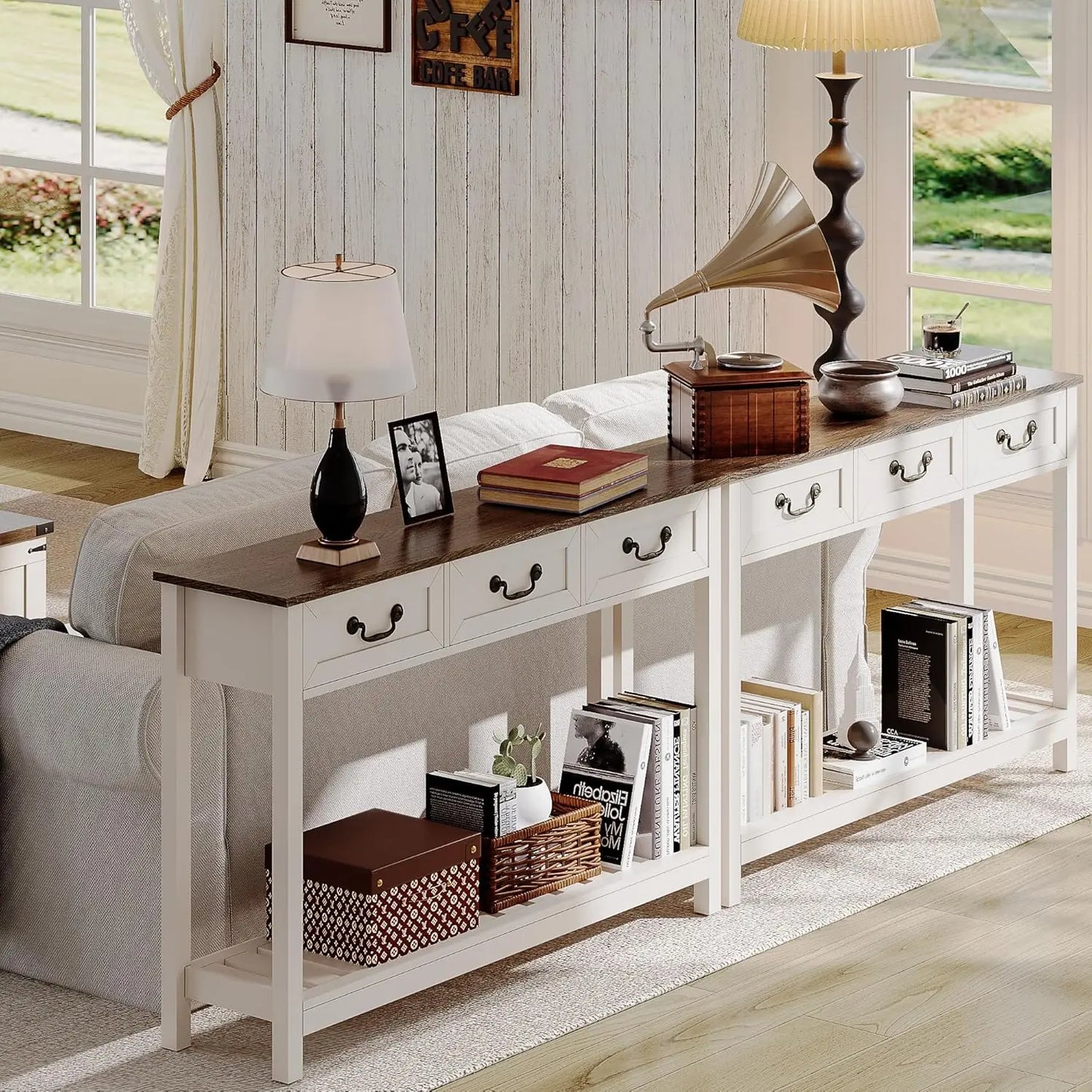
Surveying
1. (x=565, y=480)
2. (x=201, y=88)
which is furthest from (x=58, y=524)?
(x=565, y=480)

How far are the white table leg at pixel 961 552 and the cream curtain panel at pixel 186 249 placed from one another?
2961mm

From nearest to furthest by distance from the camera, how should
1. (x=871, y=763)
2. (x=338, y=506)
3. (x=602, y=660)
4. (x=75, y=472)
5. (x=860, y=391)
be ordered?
1. (x=338, y=506)
2. (x=602, y=660)
3. (x=860, y=391)
4. (x=871, y=763)
5. (x=75, y=472)

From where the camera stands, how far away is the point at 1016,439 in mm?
4230

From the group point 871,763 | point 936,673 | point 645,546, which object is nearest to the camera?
point 645,546

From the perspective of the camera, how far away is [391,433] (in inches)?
124

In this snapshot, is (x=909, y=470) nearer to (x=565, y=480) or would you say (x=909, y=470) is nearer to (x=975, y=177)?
(x=565, y=480)

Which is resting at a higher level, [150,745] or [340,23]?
[340,23]

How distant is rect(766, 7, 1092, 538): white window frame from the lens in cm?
535

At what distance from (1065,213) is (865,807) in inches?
81.5

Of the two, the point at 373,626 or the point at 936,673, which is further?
the point at 936,673

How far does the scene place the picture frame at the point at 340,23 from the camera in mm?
6312

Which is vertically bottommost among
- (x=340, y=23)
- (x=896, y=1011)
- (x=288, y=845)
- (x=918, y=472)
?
(x=896, y=1011)

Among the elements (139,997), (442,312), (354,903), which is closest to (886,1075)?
(354,903)

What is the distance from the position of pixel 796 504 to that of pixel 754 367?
0.25 m
